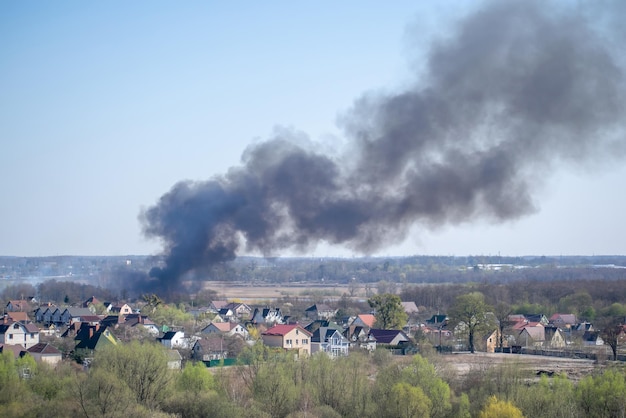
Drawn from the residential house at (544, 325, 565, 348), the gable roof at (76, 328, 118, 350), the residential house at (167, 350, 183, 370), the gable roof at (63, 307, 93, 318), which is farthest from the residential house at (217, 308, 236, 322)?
the residential house at (167, 350, 183, 370)

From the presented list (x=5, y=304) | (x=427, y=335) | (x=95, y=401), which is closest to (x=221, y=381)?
(x=95, y=401)

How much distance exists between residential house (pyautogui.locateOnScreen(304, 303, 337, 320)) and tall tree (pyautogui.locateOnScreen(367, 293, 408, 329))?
1217cm

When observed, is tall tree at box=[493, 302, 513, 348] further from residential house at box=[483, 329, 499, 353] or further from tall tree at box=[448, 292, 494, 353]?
tall tree at box=[448, 292, 494, 353]

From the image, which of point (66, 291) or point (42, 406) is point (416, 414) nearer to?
point (42, 406)

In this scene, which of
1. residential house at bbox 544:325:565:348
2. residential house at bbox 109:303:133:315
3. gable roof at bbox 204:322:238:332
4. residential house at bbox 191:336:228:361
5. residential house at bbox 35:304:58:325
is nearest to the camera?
residential house at bbox 191:336:228:361

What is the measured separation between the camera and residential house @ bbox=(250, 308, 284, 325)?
71019 millimetres

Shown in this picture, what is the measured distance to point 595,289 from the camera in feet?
298

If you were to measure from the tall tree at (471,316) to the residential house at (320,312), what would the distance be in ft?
72.0

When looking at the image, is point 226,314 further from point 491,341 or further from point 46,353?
point 46,353

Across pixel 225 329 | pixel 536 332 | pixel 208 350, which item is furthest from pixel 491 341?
pixel 208 350

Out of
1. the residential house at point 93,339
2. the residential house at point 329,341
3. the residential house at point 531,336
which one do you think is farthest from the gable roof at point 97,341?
the residential house at point 531,336

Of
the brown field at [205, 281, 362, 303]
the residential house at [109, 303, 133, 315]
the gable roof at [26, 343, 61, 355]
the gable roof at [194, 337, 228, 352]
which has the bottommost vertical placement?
the gable roof at [194, 337, 228, 352]

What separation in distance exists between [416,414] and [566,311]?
5667cm

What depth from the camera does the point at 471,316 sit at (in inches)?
2163
